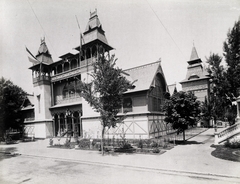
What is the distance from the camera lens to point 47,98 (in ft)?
99.1

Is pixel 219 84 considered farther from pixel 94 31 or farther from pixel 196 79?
pixel 196 79

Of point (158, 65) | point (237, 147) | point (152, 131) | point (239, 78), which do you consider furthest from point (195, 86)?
A: point (237, 147)

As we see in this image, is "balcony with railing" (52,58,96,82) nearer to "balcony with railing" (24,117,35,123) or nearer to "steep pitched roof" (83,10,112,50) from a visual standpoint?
"steep pitched roof" (83,10,112,50)

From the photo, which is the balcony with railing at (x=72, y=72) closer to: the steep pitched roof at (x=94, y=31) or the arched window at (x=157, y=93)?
the steep pitched roof at (x=94, y=31)

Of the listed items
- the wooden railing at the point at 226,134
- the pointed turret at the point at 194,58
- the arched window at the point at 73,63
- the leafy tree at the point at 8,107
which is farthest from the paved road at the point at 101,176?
the pointed turret at the point at 194,58

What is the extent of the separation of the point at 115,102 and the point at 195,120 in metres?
9.55

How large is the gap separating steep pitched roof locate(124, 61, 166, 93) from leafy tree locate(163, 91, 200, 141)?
4.28 m

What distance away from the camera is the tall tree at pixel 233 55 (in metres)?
21.8

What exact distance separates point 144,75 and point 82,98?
10266 mm

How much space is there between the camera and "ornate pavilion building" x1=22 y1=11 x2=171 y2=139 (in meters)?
21.8

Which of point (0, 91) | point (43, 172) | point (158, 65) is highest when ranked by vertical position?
point (158, 65)

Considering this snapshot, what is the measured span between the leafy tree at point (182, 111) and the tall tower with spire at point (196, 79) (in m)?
31.2

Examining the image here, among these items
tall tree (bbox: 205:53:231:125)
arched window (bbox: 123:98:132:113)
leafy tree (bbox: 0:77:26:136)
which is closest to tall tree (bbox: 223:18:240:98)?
tall tree (bbox: 205:53:231:125)

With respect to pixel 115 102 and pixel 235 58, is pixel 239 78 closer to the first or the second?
pixel 235 58
